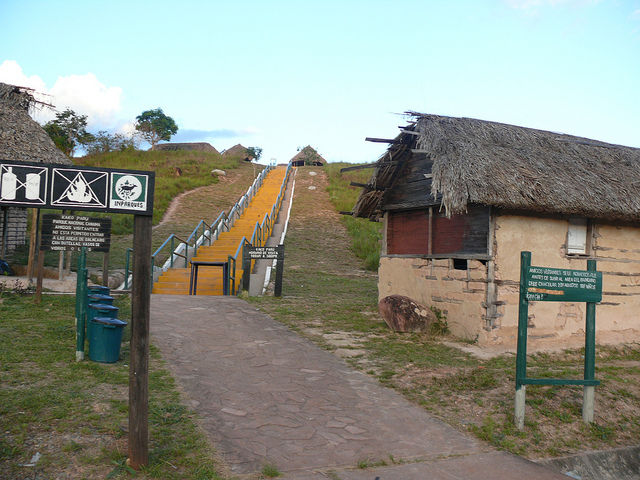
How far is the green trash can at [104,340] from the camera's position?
6.98 metres

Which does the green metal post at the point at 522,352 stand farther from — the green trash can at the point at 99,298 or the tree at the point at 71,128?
the tree at the point at 71,128

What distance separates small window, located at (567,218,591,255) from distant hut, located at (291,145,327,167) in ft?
151

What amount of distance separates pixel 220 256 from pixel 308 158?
1569 inches

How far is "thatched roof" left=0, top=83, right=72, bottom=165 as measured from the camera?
14070mm

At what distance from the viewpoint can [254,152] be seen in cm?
5988

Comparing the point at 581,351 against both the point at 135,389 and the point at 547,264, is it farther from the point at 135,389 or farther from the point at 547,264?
the point at 135,389

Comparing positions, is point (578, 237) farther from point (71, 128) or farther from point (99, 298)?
point (71, 128)

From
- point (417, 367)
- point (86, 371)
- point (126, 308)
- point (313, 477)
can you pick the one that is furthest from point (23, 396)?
point (126, 308)

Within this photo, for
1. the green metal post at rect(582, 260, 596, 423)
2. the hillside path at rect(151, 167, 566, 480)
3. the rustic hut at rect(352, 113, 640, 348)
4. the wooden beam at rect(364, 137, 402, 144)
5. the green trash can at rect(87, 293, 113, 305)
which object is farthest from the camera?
the wooden beam at rect(364, 137, 402, 144)

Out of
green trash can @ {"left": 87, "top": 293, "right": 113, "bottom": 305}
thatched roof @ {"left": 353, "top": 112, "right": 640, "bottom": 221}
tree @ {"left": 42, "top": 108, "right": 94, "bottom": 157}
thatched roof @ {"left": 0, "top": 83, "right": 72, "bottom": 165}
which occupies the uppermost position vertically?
tree @ {"left": 42, "top": 108, "right": 94, "bottom": 157}

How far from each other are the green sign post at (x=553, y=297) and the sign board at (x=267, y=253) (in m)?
9.12

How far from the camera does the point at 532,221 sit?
9.91 m

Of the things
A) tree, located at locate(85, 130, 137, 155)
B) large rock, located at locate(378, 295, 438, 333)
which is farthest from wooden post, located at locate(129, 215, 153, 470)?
tree, located at locate(85, 130, 137, 155)

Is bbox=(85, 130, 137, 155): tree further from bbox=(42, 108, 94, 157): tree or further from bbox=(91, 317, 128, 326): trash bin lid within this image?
bbox=(91, 317, 128, 326): trash bin lid
